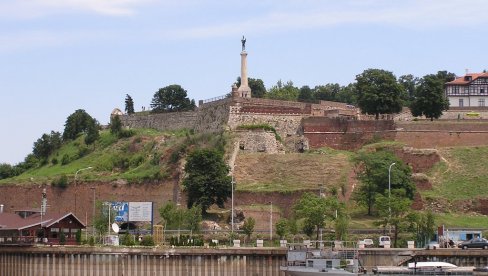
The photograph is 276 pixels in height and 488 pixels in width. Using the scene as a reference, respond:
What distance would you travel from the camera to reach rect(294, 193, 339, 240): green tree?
10956 cm

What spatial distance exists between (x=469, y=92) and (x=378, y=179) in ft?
135

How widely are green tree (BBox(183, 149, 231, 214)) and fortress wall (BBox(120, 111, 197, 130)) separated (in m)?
36.0

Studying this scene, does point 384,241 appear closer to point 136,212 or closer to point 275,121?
point 136,212

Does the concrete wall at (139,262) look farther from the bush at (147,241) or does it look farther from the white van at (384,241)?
the white van at (384,241)

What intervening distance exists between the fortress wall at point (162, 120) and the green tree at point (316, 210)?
180 feet

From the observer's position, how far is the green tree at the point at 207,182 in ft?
424

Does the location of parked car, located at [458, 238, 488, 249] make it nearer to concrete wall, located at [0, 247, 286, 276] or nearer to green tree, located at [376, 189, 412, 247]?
concrete wall, located at [0, 247, 286, 276]

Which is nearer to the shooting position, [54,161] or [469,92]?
[469,92]

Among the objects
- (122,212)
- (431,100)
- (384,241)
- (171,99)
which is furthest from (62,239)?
(171,99)

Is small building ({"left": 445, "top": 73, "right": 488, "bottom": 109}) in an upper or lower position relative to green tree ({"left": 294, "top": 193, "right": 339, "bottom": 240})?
upper

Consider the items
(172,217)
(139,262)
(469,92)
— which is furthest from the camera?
(469,92)

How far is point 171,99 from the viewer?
7579 inches

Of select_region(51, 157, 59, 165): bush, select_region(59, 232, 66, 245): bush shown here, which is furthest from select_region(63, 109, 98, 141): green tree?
select_region(59, 232, 66, 245): bush

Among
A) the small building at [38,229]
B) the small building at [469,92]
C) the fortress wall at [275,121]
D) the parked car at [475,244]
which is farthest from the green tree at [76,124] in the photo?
the parked car at [475,244]
